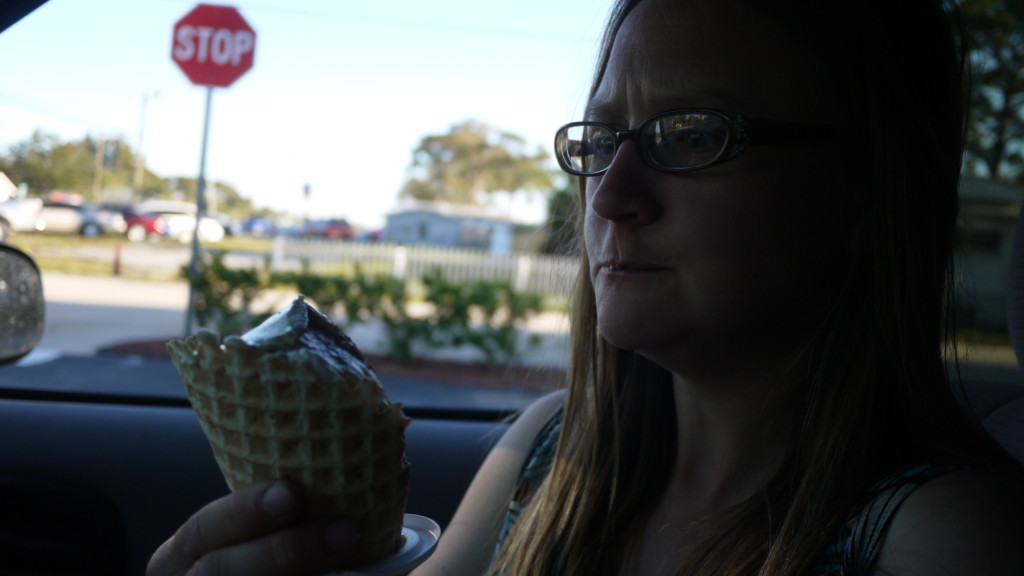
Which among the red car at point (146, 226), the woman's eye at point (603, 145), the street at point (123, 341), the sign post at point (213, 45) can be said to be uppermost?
the sign post at point (213, 45)

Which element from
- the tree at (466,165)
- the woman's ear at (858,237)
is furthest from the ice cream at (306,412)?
the tree at (466,165)

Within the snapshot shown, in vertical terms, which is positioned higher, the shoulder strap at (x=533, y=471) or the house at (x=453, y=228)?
the house at (x=453, y=228)

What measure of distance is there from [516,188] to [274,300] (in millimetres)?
26441

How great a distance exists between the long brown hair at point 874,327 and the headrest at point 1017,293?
367 mm

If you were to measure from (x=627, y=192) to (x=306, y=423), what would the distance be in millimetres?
708

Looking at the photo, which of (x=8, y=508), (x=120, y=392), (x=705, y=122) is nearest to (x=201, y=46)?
(x=120, y=392)

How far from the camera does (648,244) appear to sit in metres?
1.46

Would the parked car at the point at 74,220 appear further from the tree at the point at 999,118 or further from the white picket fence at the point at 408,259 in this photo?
the tree at the point at 999,118

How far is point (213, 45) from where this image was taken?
663 centimetres

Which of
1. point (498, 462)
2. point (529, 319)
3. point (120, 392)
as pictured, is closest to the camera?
point (498, 462)

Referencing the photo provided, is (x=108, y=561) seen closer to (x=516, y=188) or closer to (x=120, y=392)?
(x=120, y=392)

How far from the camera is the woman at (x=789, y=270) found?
1.41 m

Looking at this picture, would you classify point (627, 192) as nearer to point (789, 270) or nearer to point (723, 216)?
point (723, 216)

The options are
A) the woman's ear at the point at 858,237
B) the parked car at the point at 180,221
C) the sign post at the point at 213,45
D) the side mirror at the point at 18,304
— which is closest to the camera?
the woman's ear at the point at 858,237
